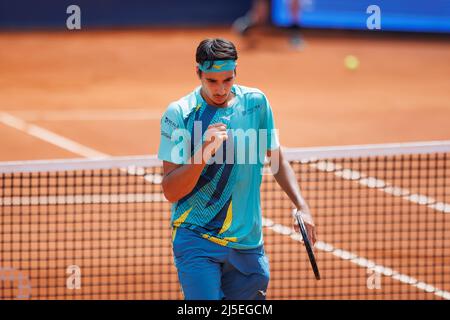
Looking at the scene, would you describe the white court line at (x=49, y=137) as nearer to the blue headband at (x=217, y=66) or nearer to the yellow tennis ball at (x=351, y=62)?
the yellow tennis ball at (x=351, y=62)

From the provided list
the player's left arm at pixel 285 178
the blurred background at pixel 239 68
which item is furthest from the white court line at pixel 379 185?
the player's left arm at pixel 285 178

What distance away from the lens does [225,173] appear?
4.76 m

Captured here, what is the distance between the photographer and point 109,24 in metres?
23.2

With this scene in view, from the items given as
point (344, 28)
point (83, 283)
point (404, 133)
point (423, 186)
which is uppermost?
point (344, 28)

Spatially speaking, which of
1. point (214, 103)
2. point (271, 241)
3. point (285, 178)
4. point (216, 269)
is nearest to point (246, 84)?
point (271, 241)

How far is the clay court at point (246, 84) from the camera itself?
12.0m

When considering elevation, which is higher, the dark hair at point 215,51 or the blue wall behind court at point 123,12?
the blue wall behind court at point 123,12

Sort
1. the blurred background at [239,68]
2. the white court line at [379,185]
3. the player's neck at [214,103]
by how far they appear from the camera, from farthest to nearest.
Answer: the blurred background at [239,68] → the white court line at [379,185] → the player's neck at [214,103]

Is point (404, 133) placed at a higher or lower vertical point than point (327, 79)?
lower

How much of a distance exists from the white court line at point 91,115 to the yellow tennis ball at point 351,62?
18.0 ft

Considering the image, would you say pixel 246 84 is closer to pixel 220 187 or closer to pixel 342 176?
pixel 342 176

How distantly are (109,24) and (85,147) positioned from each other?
11.1 metres

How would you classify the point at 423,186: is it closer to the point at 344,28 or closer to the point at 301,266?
the point at 301,266
